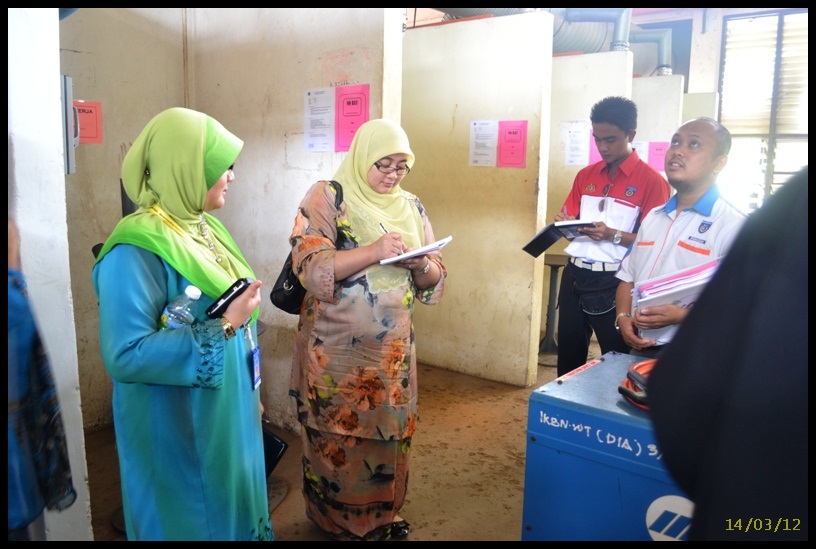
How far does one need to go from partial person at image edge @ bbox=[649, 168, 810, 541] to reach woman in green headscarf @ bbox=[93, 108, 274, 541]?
105 cm

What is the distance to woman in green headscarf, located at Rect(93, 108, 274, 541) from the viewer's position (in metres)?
1.34

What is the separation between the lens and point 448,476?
281cm

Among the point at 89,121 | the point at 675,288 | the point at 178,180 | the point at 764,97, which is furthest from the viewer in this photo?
the point at 764,97

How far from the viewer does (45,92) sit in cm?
154

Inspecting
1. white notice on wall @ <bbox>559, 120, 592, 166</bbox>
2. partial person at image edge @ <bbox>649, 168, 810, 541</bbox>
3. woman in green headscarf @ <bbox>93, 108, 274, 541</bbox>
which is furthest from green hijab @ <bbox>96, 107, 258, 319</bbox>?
white notice on wall @ <bbox>559, 120, 592, 166</bbox>

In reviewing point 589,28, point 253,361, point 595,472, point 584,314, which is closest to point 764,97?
point 589,28

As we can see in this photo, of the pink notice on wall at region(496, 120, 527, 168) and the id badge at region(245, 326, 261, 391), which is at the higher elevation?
the pink notice on wall at region(496, 120, 527, 168)

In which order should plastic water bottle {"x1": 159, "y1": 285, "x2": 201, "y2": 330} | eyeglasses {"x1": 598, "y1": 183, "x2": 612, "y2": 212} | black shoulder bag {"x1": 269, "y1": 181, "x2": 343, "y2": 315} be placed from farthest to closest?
eyeglasses {"x1": 598, "y1": 183, "x2": 612, "y2": 212} → black shoulder bag {"x1": 269, "y1": 181, "x2": 343, "y2": 315} → plastic water bottle {"x1": 159, "y1": 285, "x2": 201, "y2": 330}

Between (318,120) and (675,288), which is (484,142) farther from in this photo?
(675,288)

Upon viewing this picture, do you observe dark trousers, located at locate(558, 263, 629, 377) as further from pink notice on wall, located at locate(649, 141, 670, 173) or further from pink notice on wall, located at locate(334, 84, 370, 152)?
pink notice on wall, located at locate(649, 141, 670, 173)

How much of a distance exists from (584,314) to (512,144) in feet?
5.01

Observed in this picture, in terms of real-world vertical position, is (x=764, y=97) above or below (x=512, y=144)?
above

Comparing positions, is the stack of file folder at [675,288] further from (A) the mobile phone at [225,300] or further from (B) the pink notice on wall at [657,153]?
(B) the pink notice on wall at [657,153]

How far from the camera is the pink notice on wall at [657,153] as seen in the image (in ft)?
19.0
